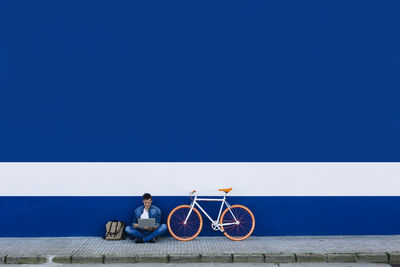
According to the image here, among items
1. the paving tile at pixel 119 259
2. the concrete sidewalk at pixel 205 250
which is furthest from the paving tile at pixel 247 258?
the paving tile at pixel 119 259

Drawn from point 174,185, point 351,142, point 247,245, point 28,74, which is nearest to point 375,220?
point 351,142

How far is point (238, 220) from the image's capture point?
23.5 ft

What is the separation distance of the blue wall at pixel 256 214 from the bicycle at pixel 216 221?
164mm

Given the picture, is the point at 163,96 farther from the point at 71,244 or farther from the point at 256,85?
the point at 71,244

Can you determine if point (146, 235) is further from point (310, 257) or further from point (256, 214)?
point (310, 257)

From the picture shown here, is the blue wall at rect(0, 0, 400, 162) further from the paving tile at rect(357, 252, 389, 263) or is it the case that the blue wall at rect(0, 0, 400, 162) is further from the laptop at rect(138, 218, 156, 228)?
the paving tile at rect(357, 252, 389, 263)

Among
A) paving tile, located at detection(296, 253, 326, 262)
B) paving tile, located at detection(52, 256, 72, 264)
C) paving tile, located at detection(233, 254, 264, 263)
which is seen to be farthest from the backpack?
paving tile, located at detection(296, 253, 326, 262)

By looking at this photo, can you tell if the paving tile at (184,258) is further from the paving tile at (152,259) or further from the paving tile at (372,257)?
the paving tile at (372,257)

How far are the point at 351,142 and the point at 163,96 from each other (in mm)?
3822

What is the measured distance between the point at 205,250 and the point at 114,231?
182cm

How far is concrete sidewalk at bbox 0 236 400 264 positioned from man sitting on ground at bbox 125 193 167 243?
0.57 ft

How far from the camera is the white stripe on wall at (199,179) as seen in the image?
23.5ft

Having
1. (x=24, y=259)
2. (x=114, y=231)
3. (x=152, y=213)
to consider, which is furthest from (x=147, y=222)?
(x=24, y=259)

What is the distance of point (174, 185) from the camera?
7.22 meters
